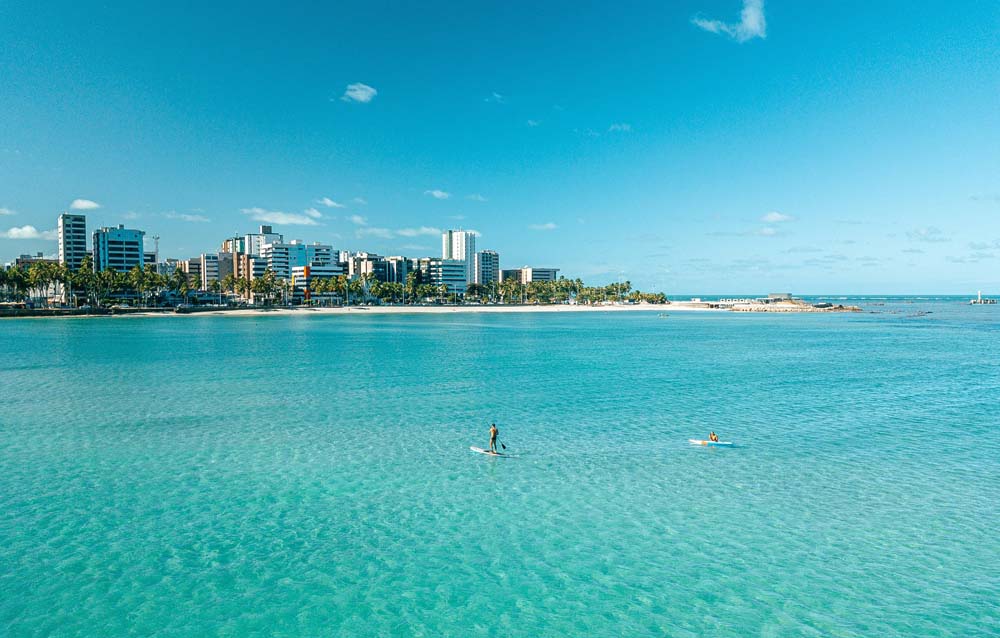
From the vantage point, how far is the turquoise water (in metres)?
14.5

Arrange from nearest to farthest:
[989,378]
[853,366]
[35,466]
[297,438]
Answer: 1. [35,466]
2. [297,438]
3. [989,378]
4. [853,366]

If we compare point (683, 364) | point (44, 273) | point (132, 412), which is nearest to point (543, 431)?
point (132, 412)

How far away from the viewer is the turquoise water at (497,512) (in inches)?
571

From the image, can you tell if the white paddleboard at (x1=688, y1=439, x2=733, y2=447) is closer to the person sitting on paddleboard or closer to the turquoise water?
the turquoise water

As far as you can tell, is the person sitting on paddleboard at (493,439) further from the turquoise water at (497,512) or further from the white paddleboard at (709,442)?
the white paddleboard at (709,442)

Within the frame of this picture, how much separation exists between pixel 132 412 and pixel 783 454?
39.2m

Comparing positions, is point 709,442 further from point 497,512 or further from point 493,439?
point 497,512

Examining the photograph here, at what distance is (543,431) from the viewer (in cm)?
3312

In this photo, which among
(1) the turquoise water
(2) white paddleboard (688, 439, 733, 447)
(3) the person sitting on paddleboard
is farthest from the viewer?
(2) white paddleboard (688, 439, 733, 447)

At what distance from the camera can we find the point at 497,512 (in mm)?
20797

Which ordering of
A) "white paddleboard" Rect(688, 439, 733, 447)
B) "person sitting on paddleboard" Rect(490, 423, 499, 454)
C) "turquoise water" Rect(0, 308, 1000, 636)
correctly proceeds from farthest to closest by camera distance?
"white paddleboard" Rect(688, 439, 733, 447) → "person sitting on paddleboard" Rect(490, 423, 499, 454) → "turquoise water" Rect(0, 308, 1000, 636)

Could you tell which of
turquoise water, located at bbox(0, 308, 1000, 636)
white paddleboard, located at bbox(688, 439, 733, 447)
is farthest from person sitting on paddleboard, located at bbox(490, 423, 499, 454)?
white paddleboard, located at bbox(688, 439, 733, 447)

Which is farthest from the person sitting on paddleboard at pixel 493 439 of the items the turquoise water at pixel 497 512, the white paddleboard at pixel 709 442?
the white paddleboard at pixel 709 442

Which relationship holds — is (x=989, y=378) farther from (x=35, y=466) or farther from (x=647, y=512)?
(x=35, y=466)
